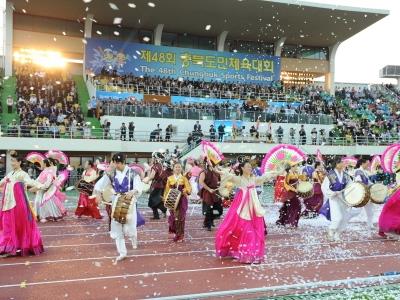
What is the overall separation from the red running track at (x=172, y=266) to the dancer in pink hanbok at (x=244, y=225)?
0.71 ft

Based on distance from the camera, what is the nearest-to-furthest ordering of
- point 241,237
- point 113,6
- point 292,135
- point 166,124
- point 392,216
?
point 241,237 → point 392,216 → point 166,124 → point 292,135 → point 113,6

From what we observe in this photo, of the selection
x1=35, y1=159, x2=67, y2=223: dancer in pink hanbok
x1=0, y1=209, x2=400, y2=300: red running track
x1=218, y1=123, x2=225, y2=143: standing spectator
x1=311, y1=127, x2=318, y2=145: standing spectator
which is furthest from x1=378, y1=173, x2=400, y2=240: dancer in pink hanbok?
x1=311, y1=127, x2=318, y2=145: standing spectator

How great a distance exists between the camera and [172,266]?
7.62m

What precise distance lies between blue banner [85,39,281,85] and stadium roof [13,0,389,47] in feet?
6.13

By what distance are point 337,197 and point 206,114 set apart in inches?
769

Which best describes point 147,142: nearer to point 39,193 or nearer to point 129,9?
point 129,9

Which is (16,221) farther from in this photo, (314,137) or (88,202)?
(314,137)

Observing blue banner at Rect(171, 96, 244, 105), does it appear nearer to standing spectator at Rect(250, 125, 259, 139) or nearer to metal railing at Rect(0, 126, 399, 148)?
metal railing at Rect(0, 126, 399, 148)

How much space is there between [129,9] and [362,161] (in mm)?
23778

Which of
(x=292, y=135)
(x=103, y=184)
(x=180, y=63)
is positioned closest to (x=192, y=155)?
(x=292, y=135)

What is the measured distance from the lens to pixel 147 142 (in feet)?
88.7

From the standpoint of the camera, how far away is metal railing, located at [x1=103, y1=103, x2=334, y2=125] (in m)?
27.7

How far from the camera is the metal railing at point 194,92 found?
30150 mm

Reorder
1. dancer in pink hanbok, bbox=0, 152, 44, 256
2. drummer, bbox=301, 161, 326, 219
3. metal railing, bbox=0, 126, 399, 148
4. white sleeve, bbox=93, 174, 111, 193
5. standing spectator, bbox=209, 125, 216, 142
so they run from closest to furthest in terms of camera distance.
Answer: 1. white sleeve, bbox=93, 174, 111, 193
2. dancer in pink hanbok, bbox=0, 152, 44, 256
3. drummer, bbox=301, 161, 326, 219
4. metal railing, bbox=0, 126, 399, 148
5. standing spectator, bbox=209, 125, 216, 142
